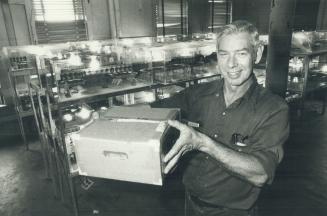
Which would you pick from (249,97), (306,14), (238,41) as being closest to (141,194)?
(249,97)

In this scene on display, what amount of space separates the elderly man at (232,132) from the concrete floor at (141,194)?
75.7 inches

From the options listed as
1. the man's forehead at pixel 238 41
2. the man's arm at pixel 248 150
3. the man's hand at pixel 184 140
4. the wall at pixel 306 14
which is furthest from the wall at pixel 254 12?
the man's hand at pixel 184 140

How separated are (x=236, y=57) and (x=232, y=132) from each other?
1.79ft

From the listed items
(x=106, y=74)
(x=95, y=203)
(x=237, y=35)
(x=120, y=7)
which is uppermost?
(x=120, y=7)

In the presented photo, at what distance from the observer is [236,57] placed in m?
1.90

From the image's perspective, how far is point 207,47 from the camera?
7.49 meters

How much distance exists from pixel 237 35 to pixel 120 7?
639 centimetres

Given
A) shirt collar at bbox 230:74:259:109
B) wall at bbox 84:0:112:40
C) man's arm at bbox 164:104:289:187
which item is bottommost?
man's arm at bbox 164:104:289:187

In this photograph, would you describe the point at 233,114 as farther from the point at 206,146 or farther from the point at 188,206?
the point at 188,206

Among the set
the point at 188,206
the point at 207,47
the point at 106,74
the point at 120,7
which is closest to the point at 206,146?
the point at 188,206

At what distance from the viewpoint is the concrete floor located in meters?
3.86

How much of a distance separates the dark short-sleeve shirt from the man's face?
123mm

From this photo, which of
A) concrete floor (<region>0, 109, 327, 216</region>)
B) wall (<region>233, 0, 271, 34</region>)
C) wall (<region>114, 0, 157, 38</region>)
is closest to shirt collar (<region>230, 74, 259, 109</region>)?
concrete floor (<region>0, 109, 327, 216</region>)

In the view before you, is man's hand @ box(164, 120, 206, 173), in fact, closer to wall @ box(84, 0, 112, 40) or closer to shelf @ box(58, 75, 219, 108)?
shelf @ box(58, 75, 219, 108)
